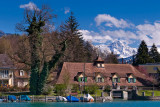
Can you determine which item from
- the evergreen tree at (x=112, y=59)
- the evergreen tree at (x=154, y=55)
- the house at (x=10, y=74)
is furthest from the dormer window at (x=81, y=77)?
the evergreen tree at (x=154, y=55)

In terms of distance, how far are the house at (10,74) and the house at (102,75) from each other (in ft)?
40.6

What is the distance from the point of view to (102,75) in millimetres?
80438

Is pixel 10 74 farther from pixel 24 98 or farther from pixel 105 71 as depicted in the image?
pixel 24 98

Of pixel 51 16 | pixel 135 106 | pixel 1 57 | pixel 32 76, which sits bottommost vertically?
pixel 135 106

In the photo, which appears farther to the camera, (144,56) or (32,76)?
(144,56)

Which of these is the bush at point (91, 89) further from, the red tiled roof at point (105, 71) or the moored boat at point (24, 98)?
the moored boat at point (24, 98)

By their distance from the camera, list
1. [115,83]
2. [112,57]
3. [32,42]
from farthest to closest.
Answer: [112,57]
[115,83]
[32,42]

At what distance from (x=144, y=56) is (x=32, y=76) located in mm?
56638

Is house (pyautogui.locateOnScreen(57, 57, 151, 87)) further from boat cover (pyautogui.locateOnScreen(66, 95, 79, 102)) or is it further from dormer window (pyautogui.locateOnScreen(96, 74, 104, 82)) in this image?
boat cover (pyautogui.locateOnScreen(66, 95, 79, 102))

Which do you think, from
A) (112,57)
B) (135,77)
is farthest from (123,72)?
(112,57)

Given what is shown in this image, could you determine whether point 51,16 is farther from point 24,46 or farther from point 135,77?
point 135,77

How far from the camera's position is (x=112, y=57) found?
424ft

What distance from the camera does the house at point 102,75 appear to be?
78.5 meters

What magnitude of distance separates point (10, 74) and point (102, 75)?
23563 millimetres
